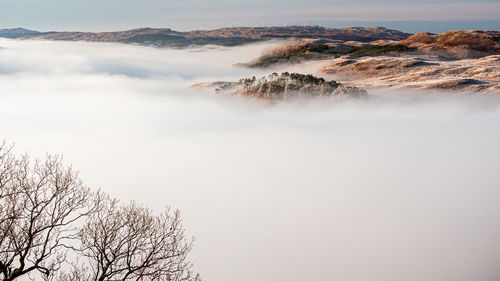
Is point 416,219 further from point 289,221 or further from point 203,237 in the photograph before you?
point 203,237

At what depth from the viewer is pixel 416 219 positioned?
10225 centimetres

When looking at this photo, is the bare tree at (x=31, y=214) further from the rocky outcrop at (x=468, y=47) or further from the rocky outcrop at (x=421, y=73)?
the rocky outcrop at (x=468, y=47)

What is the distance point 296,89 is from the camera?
123500 mm

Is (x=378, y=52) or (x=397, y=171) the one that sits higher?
(x=378, y=52)

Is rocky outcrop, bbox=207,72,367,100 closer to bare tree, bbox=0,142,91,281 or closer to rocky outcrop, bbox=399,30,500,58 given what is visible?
bare tree, bbox=0,142,91,281

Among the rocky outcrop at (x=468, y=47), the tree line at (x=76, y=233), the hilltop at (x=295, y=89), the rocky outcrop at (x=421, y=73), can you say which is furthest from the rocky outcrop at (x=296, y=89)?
the rocky outcrop at (x=468, y=47)

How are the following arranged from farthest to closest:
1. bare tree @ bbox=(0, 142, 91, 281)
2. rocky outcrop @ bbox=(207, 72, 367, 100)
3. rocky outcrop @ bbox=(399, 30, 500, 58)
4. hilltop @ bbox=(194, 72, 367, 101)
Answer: rocky outcrop @ bbox=(399, 30, 500, 58)
hilltop @ bbox=(194, 72, 367, 101)
rocky outcrop @ bbox=(207, 72, 367, 100)
bare tree @ bbox=(0, 142, 91, 281)

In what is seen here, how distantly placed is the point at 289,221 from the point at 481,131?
93.0 metres

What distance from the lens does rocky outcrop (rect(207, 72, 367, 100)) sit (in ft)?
379

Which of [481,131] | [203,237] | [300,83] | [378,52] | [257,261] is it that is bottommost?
[203,237]

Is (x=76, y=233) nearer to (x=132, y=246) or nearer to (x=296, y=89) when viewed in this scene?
(x=132, y=246)

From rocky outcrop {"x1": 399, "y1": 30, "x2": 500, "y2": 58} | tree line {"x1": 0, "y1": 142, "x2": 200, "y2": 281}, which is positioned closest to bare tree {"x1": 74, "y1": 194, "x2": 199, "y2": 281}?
tree line {"x1": 0, "y1": 142, "x2": 200, "y2": 281}

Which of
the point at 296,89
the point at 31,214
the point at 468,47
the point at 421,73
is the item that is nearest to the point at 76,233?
the point at 31,214

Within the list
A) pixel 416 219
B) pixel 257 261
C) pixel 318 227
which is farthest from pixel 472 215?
pixel 257 261
